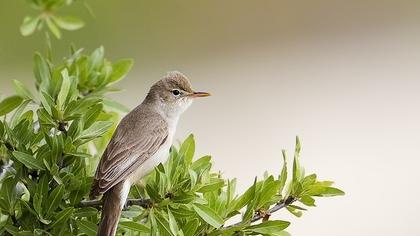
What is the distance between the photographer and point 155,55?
20.6 ft

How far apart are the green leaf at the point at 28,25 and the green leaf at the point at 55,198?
611mm

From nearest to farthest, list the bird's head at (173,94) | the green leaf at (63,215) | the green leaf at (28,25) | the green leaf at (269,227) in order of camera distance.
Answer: the green leaf at (63,215) < the green leaf at (269,227) < the green leaf at (28,25) < the bird's head at (173,94)

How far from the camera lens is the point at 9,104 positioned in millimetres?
2469

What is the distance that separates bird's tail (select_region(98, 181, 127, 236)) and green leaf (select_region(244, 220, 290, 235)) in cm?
31

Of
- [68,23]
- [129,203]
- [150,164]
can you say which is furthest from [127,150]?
[68,23]

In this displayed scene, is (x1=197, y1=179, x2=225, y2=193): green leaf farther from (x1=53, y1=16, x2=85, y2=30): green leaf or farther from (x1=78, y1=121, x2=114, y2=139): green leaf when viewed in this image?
(x1=53, y1=16, x2=85, y2=30): green leaf

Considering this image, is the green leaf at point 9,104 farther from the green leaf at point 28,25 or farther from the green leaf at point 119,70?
the green leaf at point 119,70

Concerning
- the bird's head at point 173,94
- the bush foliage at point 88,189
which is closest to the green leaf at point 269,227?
the bush foliage at point 88,189

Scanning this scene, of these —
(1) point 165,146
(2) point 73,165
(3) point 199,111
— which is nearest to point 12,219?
(2) point 73,165

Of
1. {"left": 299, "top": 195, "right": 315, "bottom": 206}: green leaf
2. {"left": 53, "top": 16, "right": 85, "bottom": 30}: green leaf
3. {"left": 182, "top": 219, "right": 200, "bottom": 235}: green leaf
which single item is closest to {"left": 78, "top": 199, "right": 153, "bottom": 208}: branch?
{"left": 182, "top": 219, "right": 200, "bottom": 235}: green leaf

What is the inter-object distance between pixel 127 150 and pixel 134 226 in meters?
0.34

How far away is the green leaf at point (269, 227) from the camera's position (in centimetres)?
219

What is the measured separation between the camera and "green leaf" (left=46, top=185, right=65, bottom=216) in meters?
2.11

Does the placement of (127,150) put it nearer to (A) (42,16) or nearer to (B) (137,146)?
(B) (137,146)
